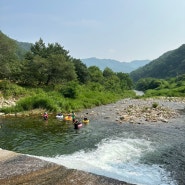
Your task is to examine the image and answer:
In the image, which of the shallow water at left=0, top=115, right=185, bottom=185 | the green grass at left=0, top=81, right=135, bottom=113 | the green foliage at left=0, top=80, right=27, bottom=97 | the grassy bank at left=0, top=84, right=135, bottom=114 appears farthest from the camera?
the green foliage at left=0, top=80, right=27, bottom=97

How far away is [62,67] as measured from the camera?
60281mm

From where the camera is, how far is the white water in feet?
47.8

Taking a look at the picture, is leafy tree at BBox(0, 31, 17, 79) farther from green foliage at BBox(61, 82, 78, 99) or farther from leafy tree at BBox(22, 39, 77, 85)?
green foliage at BBox(61, 82, 78, 99)

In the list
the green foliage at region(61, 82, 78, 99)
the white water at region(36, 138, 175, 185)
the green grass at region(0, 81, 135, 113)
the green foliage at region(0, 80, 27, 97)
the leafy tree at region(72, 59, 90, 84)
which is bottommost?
the white water at region(36, 138, 175, 185)

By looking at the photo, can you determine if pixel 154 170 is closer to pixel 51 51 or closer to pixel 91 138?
pixel 91 138

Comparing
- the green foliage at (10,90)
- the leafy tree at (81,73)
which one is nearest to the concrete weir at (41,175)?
the green foliage at (10,90)

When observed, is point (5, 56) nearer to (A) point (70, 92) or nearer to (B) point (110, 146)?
(A) point (70, 92)

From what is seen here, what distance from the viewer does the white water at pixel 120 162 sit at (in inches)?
574

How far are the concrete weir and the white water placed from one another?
1336mm

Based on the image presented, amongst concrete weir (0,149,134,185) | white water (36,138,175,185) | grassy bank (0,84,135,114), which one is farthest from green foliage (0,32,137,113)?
concrete weir (0,149,134,185)

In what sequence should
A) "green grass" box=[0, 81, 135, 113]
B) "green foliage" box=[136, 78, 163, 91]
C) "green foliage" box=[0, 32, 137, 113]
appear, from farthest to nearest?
"green foliage" box=[136, 78, 163, 91], "green foliage" box=[0, 32, 137, 113], "green grass" box=[0, 81, 135, 113]

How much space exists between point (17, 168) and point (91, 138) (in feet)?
36.3

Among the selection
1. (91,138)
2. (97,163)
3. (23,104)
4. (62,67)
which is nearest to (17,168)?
(97,163)

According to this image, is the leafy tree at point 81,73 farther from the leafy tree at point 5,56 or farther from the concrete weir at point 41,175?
the concrete weir at point 41,175
